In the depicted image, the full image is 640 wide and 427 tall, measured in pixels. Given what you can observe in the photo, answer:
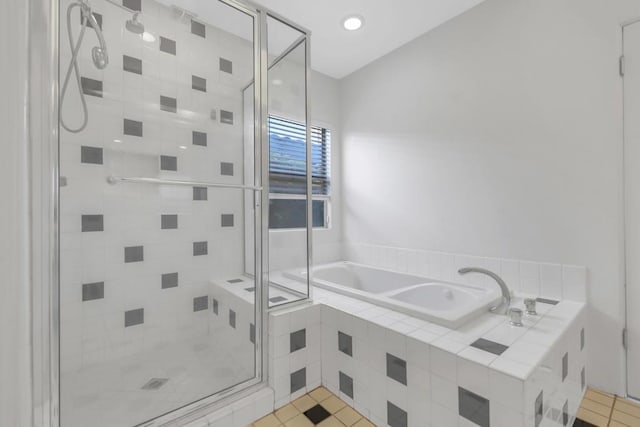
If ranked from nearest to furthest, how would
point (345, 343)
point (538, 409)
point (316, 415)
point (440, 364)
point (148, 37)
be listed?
1. point (538, 409)
2. point (440, 364)
3. point (316, 415)
4. point (345, 343)
5. point (148, 37)

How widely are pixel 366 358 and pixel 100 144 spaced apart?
1.81 m

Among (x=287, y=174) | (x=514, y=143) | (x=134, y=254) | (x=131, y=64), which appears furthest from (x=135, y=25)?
(x=514, y=143)

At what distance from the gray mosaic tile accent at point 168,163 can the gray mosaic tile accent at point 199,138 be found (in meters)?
0.17

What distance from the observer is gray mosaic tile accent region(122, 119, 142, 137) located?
5.40 ft

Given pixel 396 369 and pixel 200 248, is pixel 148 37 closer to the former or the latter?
pixel 200 248

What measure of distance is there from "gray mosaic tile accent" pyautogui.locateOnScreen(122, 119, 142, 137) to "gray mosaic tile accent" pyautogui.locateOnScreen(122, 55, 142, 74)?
303 mm

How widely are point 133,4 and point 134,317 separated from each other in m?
1.80

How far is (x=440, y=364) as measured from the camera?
1.10 meters

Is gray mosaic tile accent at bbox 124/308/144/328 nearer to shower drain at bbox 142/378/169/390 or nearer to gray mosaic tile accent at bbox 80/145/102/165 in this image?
shower drain at bbox 142/378/169/390

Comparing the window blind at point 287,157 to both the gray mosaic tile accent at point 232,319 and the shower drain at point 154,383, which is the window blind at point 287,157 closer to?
the gray mosaic tile accent at point 232,319

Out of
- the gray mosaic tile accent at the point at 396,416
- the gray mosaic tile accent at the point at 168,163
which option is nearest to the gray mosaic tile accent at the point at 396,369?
the gray mosaic tile accent at the point at 396,416

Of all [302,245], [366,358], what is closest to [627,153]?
[366,358]

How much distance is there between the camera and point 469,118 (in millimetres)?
2029

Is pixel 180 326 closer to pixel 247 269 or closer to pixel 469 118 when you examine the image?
pixel 247 269
